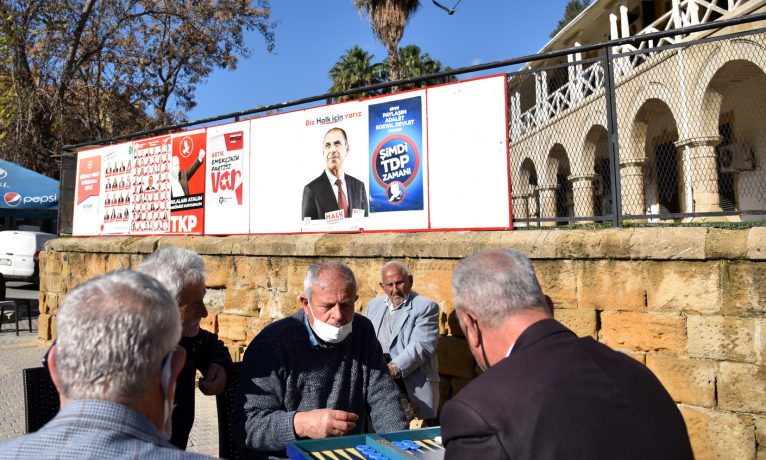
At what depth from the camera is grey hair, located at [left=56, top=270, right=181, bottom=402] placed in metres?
1.37

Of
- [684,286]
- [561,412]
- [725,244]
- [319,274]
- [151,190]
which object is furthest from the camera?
[151,190]

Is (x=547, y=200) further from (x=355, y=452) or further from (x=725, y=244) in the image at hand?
(x=355, y=452)

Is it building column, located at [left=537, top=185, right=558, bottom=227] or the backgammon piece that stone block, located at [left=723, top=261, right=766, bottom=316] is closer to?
building column, located at [left=537, top=185, right=558, bottom=227]

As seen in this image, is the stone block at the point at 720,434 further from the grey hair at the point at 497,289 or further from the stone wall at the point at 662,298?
the grey hair at the point at 497,289

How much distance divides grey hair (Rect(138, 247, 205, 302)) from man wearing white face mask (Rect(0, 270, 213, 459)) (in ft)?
4.97

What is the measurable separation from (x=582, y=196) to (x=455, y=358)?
176cm

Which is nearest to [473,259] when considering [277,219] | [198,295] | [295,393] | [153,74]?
[295,393]

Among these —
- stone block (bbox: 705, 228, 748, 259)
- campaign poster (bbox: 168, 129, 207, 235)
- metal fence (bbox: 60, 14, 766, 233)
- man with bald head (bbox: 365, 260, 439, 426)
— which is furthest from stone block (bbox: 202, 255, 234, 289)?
stone block (bbox: 705, 228, 748, 259)

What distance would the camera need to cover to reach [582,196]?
17.0 ft

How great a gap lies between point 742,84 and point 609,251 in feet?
28.3

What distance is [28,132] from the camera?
16.7m

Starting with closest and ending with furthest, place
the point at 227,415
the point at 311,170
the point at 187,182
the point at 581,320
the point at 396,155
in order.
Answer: the point at 227,415 < the point at 581,320 < the point at 396,155 < the point at 311,170 < the point at 187,182

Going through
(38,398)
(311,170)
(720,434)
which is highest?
(311,170)

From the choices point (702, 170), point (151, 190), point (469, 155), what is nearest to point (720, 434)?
point (702, 170)
